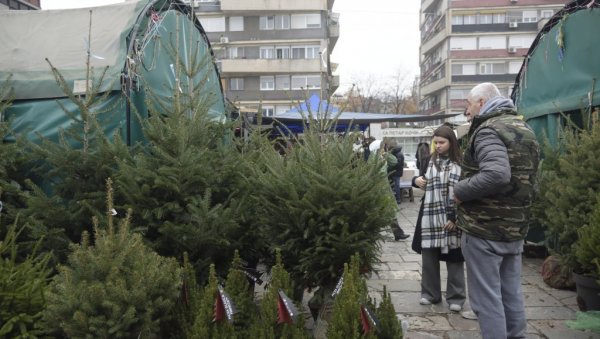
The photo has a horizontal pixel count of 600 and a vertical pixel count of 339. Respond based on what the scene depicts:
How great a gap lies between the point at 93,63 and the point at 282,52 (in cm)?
4487

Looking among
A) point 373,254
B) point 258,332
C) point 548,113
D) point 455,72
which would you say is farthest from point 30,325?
point 455,72

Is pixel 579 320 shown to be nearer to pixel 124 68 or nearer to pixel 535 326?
pixel 535 326

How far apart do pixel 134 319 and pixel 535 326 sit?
3.91m

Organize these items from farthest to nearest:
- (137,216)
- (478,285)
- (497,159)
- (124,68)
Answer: (124,68)
(137,216)
(478,285)
(497,159)

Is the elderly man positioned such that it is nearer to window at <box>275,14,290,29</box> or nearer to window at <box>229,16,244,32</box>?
window at <box>275,14,290,29</box>

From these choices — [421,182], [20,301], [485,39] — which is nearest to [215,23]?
[485,39]

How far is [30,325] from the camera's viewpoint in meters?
3.24

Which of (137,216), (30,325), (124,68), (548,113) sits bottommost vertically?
(30,325)

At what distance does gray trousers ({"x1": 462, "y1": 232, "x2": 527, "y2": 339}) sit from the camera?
372 centimetres

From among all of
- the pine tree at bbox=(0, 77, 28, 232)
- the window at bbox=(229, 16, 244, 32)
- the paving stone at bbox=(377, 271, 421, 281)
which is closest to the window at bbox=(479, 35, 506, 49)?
the window at bbox=(229, 16, 244, 32)

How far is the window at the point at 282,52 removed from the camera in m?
48.9

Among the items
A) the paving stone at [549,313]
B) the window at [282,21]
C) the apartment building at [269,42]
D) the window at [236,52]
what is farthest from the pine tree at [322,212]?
the window at [282,21]

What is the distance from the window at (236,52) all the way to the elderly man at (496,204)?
47.0 m

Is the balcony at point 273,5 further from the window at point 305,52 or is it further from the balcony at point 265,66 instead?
the balcony at point 265,66
